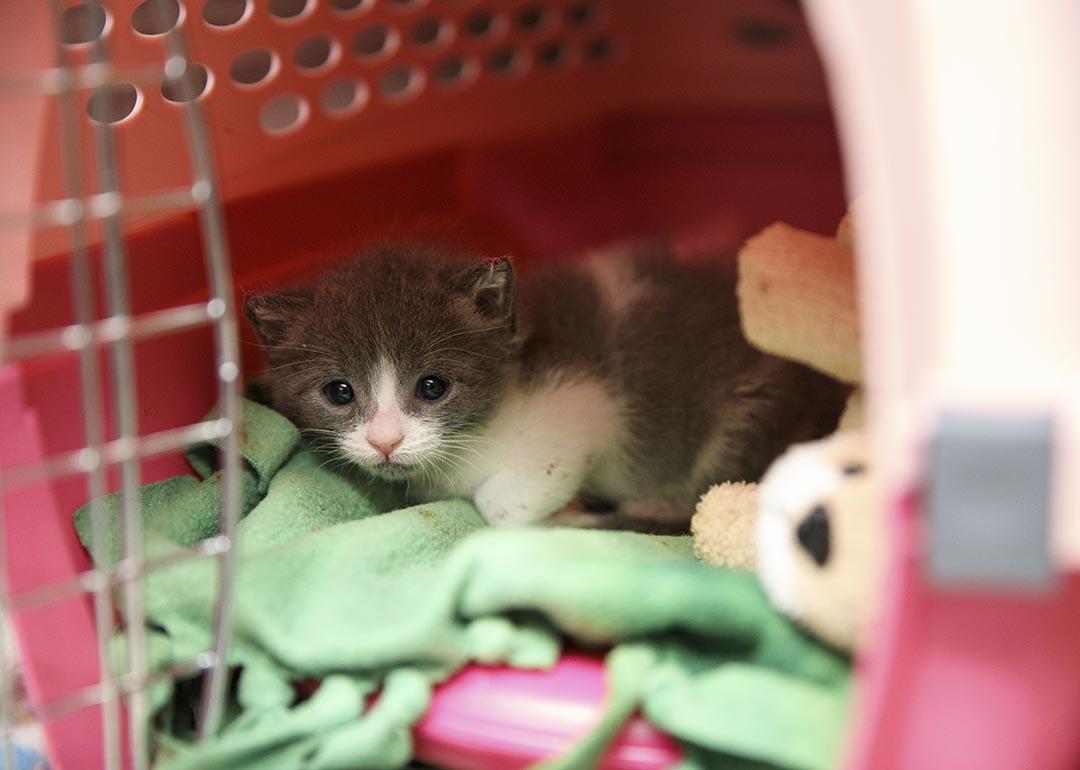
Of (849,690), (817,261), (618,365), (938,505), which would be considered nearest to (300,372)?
(618,365)

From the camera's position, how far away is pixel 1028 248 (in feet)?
2.72

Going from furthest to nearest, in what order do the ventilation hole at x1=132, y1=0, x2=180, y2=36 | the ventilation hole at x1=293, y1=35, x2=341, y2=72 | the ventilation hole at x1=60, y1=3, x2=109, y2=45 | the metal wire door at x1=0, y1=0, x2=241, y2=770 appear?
1. the ventilation hole at x1=293, y1=35, x2=341, y2=72
2. the ventilation hole at x1=132, y1=0, x2=180, y2=36
3. the ventilation hole at x1=60, y1=3, x2=109, y2=45
4. the metal wire door at x1=0, y1=0, x2=241, y2=770

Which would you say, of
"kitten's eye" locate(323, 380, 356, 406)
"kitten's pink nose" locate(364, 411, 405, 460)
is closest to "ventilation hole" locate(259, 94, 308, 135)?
"kitten's eye" locate(323, 380, 356, 406)

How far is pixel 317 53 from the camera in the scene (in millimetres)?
2137

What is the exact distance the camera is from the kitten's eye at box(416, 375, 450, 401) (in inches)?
64.8

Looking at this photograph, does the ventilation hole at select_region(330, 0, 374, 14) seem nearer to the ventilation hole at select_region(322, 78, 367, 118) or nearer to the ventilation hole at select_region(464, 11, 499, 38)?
the ventilation hole at select_region(322, 78, 367, 118)

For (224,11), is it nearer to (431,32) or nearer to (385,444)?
(431,32)

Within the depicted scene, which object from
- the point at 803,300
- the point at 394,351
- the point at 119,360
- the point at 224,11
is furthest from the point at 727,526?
the point at 224,11

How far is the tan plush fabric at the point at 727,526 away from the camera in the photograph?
1415 millimetres

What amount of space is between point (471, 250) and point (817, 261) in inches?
29.2

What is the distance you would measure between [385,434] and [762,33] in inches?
69.2

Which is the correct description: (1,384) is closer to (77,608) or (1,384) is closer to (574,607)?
(77,608)

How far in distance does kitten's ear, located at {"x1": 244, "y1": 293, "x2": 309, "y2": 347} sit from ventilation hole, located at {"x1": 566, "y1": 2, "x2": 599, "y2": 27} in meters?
1.36

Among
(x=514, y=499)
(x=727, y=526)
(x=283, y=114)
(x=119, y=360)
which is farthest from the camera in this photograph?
(x=283, y=114)
